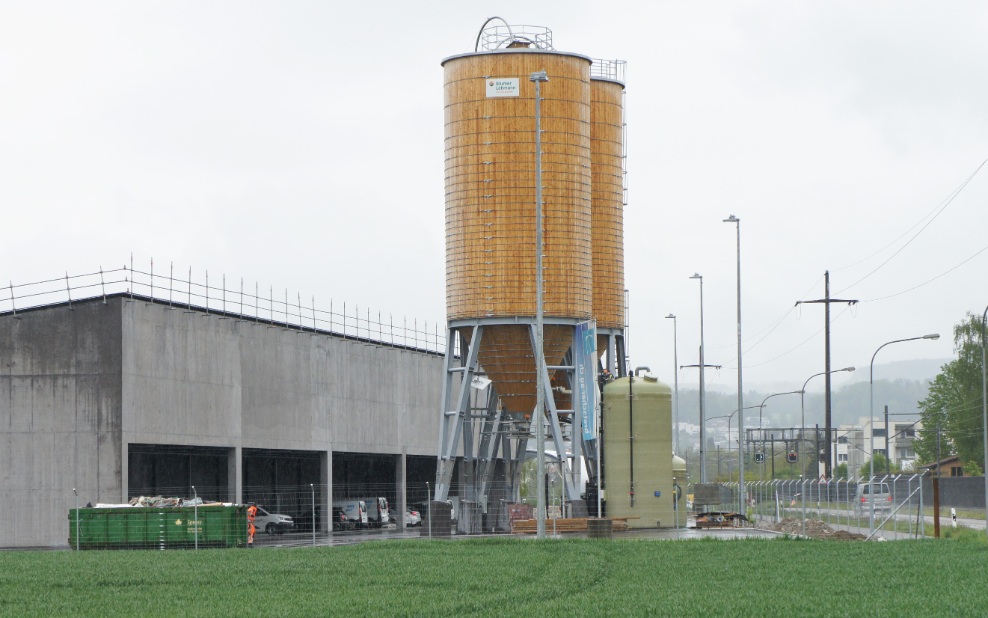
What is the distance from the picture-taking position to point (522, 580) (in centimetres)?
2798

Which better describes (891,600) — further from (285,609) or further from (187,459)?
(187,459)

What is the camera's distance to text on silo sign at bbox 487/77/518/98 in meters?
49.5

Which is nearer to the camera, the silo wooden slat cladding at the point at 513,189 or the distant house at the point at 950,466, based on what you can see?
the silo wooden slat cladding at the point at 513,189

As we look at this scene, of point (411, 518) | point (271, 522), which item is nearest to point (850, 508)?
point (411, 518)

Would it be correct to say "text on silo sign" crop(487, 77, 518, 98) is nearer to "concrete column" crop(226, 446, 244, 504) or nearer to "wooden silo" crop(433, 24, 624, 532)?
"wooden silo" crop(433, 24, 624, 532)

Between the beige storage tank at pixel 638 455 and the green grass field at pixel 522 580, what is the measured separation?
429 inches

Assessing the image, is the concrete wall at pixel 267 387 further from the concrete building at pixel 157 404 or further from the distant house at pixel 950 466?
the distant house at pixel 950 466

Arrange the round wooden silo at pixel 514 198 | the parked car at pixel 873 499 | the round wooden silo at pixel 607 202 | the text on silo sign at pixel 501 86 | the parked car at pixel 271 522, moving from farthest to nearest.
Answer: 1. the parked car at pixel 271 522
2. the round wooden silo at pixel 607 202
3. the text on silo sign at pixel 501 86
4. the round wooden silo at pixel 514 198
5. the parked car at pixel 873 499

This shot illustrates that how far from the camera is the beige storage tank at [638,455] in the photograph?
2019 inches

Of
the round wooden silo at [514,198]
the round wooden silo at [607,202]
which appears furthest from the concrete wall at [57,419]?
the round wooden silo at [607,202]

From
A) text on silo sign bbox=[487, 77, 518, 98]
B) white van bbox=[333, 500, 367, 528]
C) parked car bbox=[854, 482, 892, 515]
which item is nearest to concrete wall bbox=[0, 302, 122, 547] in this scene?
text on silo sign bbox=[487, 77, 518, 98]

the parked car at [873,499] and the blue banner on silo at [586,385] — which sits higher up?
the blue banner on silo at [586,385]

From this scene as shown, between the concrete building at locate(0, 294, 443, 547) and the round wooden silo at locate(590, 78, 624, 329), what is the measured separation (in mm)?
13224

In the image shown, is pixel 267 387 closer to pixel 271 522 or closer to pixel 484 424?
pixel 271 522
